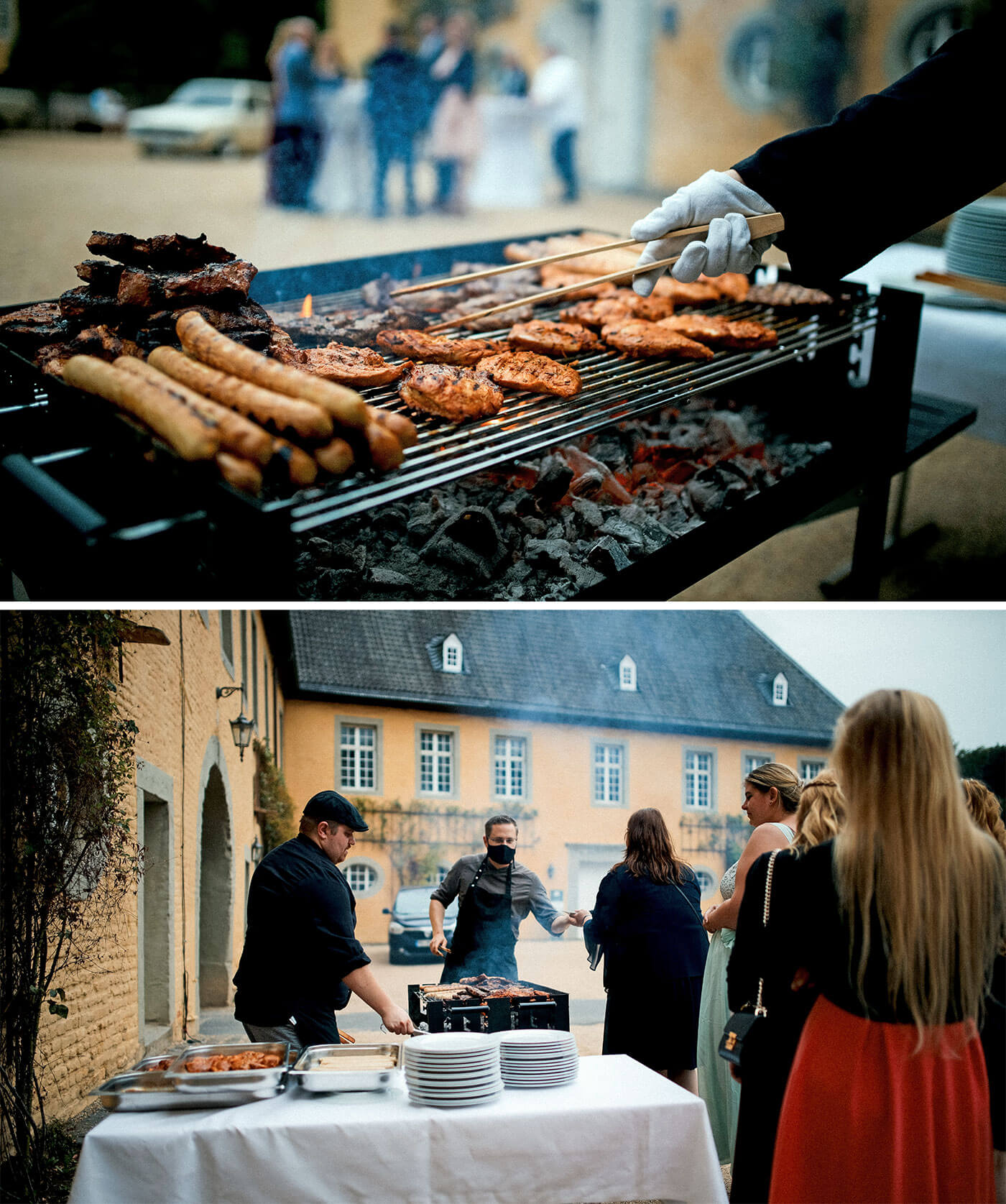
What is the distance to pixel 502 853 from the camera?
312 centimetres

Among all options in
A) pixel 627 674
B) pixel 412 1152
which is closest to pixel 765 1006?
pixel 412 1152

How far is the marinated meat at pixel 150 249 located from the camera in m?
2.26

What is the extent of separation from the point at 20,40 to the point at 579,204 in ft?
9.56

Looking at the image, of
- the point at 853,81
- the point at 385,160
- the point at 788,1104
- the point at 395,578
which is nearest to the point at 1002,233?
the point at 853,81

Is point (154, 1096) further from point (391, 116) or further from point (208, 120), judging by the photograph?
point (391, 116)

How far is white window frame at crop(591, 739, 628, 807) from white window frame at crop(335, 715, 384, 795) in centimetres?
64

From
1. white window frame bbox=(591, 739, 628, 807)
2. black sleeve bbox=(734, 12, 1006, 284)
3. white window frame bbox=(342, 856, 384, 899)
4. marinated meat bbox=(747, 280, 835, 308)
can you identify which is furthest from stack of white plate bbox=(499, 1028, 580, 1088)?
marinated meat bbox=(747, 280, 835, 308)

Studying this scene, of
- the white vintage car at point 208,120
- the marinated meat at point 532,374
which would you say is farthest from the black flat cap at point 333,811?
the white vintage car at point 208,120

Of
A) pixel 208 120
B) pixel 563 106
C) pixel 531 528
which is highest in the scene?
pixel 563 106

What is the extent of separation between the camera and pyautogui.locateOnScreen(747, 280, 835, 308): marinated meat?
3.42m

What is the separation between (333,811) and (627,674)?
3.19 ft

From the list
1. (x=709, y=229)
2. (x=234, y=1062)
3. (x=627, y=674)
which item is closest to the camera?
(x=234, y=1062)

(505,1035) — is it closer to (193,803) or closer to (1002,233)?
(193,803)

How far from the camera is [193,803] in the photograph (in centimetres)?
A: 330
